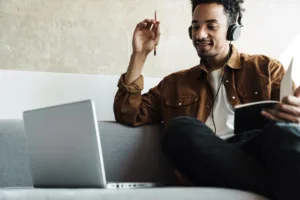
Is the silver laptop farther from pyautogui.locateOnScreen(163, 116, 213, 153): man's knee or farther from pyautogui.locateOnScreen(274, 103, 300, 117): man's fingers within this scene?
pyautogui.locateOnScreen(274, 103, 300, 117): man's fingers

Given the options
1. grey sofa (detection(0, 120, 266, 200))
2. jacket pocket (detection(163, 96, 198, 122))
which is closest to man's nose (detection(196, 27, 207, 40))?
jacket pocket (detection(163, 96, 198, 122))

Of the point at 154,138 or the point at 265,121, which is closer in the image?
the point at 265,121

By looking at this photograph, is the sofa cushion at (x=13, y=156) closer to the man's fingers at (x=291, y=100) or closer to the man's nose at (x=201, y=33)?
the man's nose at (x=201, y=33)

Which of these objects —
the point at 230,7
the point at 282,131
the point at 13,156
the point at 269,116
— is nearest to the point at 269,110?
the point at 269,116

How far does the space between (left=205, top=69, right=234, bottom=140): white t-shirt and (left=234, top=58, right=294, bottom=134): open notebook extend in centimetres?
24

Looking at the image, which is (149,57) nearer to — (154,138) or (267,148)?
(154,138)

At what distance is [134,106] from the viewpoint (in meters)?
1.65

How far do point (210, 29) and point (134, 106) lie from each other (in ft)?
1.38

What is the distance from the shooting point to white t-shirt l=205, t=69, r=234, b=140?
1.59 m

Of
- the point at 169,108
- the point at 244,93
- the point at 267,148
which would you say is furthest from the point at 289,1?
the point at 267,148

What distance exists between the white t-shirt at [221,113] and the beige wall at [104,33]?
0.41 metres

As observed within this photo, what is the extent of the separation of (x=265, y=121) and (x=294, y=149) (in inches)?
14.8

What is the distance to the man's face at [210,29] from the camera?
171 cm

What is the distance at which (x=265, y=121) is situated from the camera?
1323 mm
